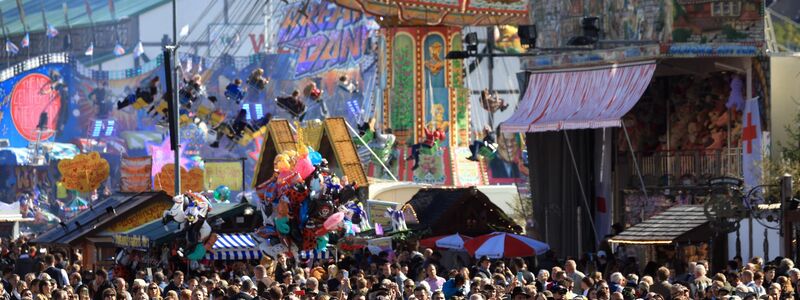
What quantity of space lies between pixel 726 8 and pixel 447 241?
225 inches

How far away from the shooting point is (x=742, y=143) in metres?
30.4

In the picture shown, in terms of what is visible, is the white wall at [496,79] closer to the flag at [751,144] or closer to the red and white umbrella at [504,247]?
the flag at [751,144]

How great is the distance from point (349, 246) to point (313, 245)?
235 cm

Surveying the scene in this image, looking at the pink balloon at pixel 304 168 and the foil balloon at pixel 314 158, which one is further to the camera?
the foil balloon at pixel 314 158

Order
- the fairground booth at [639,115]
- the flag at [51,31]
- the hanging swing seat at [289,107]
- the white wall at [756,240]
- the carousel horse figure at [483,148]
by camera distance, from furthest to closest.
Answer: the flag at [51,31]
the hanging swing seat at [289,107]
the carousel horse figure at [483,148]
the fairground booth at [639,115]
the white wall at [756,240]

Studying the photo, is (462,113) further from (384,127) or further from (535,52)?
(535,52)

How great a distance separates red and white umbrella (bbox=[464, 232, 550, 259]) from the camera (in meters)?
28.9

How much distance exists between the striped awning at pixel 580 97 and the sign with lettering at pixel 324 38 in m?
55.1

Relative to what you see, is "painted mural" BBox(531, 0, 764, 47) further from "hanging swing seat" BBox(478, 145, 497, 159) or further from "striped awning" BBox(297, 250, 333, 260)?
"hanging swing seat" BBox(478, 145, 497, 159)

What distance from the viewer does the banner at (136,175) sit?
119 ft

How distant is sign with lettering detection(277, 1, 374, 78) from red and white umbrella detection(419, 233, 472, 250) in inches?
2225

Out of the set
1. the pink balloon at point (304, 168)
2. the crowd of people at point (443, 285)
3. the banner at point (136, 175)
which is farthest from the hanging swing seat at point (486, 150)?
the crowd of people at point (443, 285)

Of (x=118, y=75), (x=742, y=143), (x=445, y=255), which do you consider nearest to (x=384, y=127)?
(x=445, y=255)

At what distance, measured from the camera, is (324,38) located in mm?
90938
